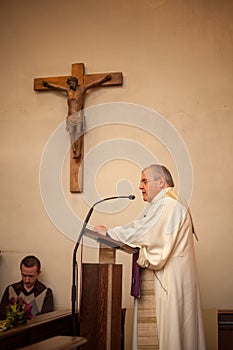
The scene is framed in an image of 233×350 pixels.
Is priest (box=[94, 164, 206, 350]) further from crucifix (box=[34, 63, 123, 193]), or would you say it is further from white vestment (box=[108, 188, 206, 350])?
crucifix (box=[34, 63, 123, 193])

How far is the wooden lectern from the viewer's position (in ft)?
14.4

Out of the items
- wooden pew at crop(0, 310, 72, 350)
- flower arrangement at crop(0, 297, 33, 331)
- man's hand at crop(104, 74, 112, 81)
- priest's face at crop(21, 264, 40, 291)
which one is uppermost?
man's hand at crop(104, 74, 112, 81)

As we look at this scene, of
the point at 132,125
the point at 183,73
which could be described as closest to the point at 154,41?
the point at 183,73

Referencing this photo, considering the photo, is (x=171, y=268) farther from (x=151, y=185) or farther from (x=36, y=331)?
(x=36, y=331)

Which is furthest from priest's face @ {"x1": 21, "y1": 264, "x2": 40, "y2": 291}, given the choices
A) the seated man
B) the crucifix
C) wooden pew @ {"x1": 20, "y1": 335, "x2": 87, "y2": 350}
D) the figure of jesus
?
wooden pew @ {"x1": 20, "y1": 335, "x2": 87, "y2": 350}

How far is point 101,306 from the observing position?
14.7 ft

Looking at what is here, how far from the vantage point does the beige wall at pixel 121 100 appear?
690 cm

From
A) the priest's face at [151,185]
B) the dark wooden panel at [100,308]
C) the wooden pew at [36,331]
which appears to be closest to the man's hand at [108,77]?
the priest's face at [151,185]

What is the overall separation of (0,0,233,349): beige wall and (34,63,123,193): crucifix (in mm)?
119

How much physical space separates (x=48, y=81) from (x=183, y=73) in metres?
1.74

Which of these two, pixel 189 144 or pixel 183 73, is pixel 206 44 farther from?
pixel 189 144

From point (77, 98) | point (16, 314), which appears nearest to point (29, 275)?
point (16, 314)

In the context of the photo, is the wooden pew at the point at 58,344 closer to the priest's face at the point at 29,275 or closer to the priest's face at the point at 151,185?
the priest's face at the point at 151,185

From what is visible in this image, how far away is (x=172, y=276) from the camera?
5.05 meters
